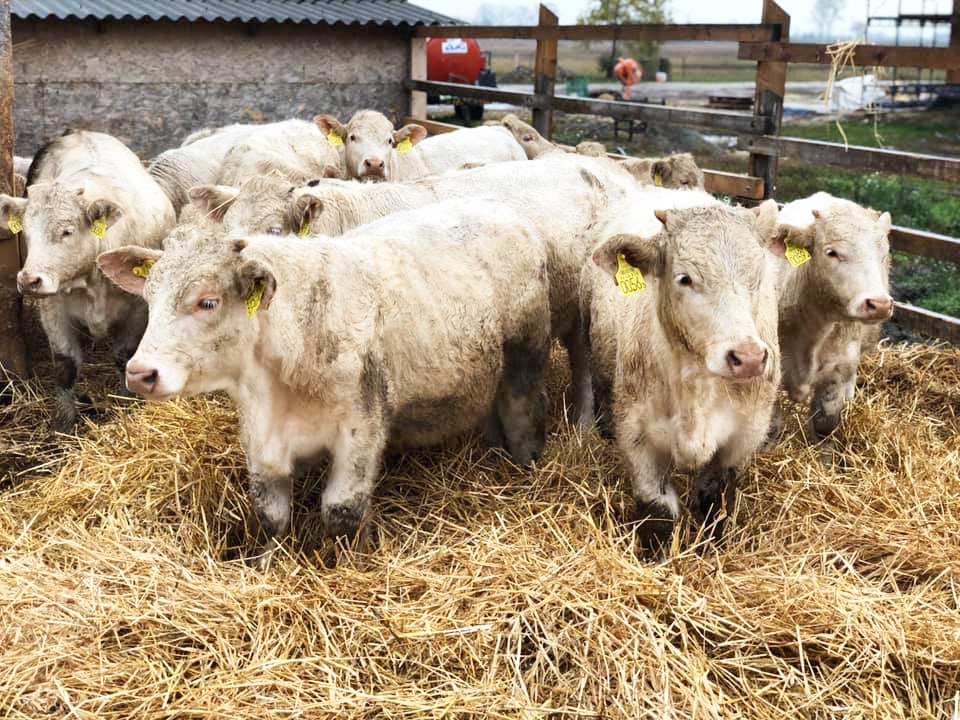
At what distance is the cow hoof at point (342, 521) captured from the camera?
4367mm

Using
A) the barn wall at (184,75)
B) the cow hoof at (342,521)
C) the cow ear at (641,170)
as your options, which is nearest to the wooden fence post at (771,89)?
the cow ear at (641,170)

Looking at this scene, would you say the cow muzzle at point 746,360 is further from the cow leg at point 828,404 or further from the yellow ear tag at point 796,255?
the cow leg at point 828,404

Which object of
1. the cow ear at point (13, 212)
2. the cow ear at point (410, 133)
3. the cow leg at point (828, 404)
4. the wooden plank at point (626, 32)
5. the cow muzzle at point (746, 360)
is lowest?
the cow leg at point (828, 404)

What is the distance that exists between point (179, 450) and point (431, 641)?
79.9 inches

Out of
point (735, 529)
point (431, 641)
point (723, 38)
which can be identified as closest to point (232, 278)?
point (431, 641)

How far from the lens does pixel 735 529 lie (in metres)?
4.61

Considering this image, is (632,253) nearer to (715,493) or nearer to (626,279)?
(626,279)

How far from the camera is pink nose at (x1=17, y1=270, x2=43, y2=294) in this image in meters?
5.91

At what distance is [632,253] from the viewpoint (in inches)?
164

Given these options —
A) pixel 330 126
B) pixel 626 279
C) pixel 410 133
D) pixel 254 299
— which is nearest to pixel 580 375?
pixel 626 279

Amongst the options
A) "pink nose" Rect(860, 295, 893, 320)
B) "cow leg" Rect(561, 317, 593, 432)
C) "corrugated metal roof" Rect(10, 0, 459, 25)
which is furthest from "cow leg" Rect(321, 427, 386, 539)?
"corrugated metal roof" Rect(10, 0, 459, 25)

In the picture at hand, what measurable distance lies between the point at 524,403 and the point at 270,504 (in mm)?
1513

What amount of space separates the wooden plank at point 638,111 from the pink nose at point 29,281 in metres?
4.74

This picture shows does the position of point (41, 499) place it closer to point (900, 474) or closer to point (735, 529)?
point (735, 529)
